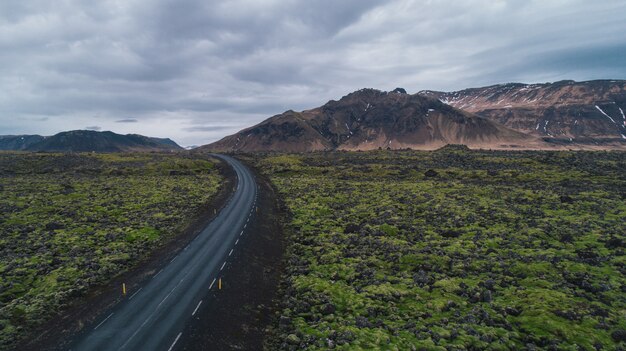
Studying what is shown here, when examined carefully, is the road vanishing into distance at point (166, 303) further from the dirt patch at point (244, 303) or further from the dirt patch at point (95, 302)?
the dirt patch at point (244, 303)

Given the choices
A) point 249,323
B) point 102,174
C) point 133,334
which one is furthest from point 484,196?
point 102,174

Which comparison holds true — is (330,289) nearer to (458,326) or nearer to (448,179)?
(458,326)

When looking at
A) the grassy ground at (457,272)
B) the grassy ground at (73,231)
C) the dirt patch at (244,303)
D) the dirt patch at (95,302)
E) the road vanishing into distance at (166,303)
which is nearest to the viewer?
the grassy ground at (457,272)

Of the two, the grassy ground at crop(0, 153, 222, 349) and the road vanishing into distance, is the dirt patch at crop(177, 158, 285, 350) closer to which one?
the road vanishing into distance

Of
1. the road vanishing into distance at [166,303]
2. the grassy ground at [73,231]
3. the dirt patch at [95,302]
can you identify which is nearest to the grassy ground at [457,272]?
the road vanishing into distance at [166,303]

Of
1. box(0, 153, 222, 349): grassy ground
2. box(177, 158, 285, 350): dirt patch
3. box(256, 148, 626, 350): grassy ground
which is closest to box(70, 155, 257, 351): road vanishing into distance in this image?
box(177, 158, 285, 350): dirt patch

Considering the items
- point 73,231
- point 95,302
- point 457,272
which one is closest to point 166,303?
point 95,302

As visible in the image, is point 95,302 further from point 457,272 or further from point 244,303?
point 457,272
